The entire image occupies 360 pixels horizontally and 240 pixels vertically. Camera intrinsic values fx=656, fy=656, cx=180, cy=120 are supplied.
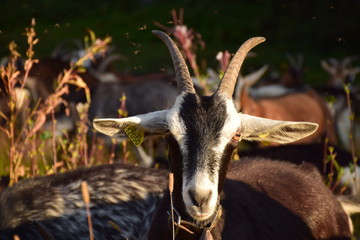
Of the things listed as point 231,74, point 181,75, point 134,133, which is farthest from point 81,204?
point 231,74

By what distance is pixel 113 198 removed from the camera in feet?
17.5

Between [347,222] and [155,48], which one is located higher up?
[155,48]

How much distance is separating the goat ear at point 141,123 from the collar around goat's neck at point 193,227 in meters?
0.51

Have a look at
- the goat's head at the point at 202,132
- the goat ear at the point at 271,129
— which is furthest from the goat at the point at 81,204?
the goat ear at the point at 271,129

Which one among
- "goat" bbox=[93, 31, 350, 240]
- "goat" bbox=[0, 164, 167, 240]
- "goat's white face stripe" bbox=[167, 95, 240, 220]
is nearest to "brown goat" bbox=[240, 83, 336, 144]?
"goat" bbox=[0, 164, 167, 240]

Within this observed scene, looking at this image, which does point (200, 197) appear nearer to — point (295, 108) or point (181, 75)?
point (181, 75)

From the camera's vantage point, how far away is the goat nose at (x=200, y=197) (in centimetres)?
352

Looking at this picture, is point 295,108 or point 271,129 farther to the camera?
point 295,108

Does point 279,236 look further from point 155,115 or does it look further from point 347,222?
point 155,115

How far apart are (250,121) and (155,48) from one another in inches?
1179

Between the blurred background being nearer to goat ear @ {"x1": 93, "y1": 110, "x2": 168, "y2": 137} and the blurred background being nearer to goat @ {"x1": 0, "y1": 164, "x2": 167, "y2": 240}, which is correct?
goat @ {"x1": 0, "y1": 164, "x2": 167, "y2": 240}

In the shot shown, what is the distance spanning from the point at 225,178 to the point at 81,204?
1.52 metres

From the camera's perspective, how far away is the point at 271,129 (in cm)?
401

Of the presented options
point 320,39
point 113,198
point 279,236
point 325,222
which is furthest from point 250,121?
point 320,39
